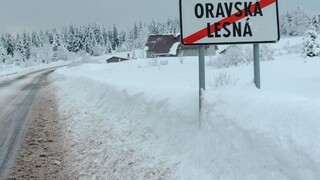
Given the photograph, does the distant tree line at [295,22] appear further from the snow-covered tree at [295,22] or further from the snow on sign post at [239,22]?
the snow on sign post at [239,22]

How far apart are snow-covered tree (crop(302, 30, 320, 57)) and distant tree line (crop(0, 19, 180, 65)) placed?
10354cm

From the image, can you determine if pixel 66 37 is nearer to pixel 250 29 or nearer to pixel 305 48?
pixel 305 48

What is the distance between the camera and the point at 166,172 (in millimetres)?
4289

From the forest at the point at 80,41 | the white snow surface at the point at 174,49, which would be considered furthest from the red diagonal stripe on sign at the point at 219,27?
the forest at the point at 80,41

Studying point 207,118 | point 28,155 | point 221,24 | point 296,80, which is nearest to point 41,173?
point 28,155

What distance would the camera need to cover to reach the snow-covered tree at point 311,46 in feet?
57.5

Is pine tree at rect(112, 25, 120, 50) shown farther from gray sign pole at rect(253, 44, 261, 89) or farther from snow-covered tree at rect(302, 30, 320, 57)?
gray sign pole at rect(253, 44, 261, 89)

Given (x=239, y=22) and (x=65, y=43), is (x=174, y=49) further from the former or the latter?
(x=65, y=43)

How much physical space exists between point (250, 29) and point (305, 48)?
1440cm

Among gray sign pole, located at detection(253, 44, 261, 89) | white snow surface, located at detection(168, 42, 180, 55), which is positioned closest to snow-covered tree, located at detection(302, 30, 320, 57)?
gray sign pole, located at detection(253, 44, 261, 89)

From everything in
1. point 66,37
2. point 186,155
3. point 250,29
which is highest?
point 66,37

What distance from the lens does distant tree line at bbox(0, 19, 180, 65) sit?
414ft

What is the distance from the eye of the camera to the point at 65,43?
14025 centimetres

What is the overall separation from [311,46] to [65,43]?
430ft
